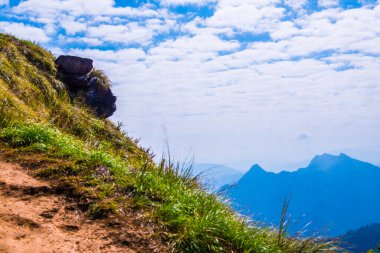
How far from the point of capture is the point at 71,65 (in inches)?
836

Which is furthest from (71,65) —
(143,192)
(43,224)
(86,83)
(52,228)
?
(52,228)

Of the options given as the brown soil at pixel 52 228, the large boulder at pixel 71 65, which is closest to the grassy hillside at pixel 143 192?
the brown soil at pixel 52 228

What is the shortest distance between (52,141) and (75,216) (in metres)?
3.52

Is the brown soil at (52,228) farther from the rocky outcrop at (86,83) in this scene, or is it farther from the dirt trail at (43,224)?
the rocky outcrop at (86,83)

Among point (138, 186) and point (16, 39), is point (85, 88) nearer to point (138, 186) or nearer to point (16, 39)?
point (16, 39)

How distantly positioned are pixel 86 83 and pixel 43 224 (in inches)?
669

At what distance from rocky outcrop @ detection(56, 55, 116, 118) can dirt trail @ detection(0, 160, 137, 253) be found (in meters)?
13.8

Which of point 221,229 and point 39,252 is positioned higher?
point 221,229

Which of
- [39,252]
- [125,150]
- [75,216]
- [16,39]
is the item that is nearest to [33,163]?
[75,216]

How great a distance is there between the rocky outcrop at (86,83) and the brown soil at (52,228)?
550 inches

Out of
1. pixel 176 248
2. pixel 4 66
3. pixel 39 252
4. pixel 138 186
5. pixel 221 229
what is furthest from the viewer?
pixel 4 66

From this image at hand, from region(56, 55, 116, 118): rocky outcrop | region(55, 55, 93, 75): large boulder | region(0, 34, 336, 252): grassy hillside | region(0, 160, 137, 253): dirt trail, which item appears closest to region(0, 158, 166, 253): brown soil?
region(0, 160, 137, 253): dirt trail

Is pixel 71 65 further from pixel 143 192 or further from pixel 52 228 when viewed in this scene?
pixel 52 228

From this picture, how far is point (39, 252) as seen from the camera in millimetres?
4922
